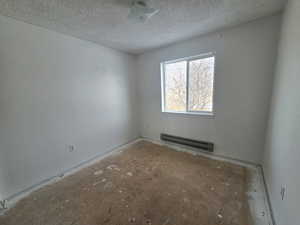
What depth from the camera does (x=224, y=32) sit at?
2244mm

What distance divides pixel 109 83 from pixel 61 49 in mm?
1055

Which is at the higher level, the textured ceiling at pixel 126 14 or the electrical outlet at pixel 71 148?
the textured ceiling at pixel 126 14

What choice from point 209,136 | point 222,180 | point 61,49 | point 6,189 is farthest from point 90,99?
point 222,180

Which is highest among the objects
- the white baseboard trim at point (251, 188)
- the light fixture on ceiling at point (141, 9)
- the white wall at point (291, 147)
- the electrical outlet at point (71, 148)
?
the light fixture on ceiling at point (141, 9)

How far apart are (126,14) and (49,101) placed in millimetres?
1765

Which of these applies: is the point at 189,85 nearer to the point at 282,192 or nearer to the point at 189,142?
the point at 189,142

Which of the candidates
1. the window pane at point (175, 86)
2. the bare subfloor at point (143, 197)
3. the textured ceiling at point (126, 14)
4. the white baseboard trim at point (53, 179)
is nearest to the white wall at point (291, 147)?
the bare subfloor at point (143, 197)

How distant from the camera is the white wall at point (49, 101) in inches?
65.6

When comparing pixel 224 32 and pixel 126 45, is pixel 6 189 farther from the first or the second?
pixel 224 32

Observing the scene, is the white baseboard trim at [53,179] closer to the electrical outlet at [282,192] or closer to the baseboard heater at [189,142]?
the baseboard heater at [189,142]

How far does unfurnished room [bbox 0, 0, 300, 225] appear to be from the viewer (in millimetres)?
1404

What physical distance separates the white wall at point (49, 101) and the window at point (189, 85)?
1324 mm

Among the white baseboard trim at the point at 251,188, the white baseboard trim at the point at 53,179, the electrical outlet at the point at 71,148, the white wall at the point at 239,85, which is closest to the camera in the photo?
the white baseboard trim at the point at 251,188

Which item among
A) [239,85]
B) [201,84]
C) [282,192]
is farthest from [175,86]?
[282,192]
